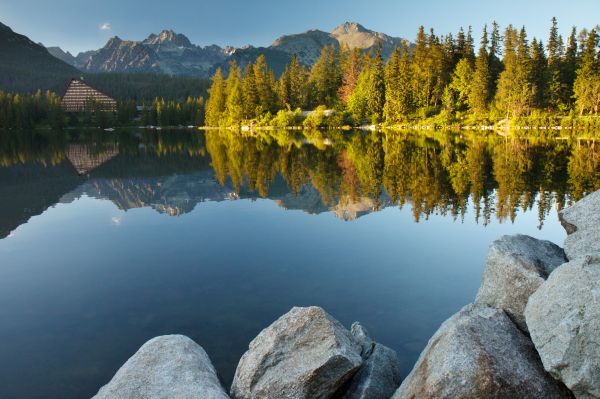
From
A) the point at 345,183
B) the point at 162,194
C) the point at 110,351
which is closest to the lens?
the point at 110,351

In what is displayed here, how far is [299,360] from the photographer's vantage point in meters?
7.05

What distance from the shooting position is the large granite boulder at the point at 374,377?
716 centimetres

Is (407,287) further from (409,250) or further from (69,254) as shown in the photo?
(69,254)

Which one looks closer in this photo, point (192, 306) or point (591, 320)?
point (591, 320)

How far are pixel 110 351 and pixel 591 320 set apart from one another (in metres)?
9.27

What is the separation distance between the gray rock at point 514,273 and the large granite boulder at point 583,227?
37cm

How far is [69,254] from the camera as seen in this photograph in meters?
17.0

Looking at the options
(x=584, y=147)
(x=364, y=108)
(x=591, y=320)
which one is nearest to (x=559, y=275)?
(x=591, y=320)

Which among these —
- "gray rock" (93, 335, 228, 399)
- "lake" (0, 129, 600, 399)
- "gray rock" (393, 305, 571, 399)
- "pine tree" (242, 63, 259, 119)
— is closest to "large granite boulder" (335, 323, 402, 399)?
"gray rock" (393, 305, 571, 399)

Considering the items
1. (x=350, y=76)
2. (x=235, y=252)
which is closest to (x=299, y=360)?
(x=235, y=252)

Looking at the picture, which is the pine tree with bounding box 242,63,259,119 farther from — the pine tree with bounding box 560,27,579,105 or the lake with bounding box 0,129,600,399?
the lake with bounding box 0,129,600,399

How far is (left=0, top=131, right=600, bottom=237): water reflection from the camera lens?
80.1 feet

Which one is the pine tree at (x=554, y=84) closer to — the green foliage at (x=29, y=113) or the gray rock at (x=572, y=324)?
the gray rock at (x=572, y=324)

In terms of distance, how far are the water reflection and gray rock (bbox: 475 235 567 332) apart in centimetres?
1265
